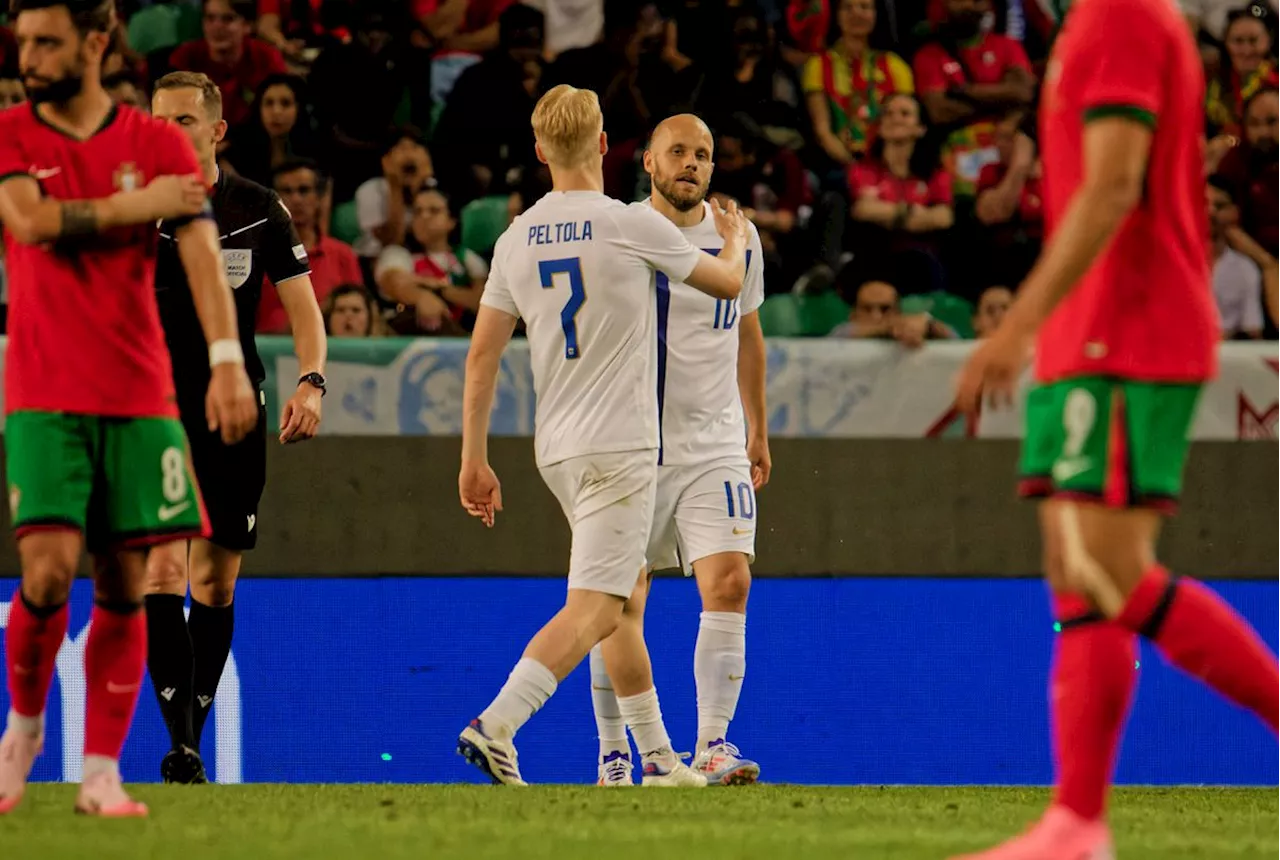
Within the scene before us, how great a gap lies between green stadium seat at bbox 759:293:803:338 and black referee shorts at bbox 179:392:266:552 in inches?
138

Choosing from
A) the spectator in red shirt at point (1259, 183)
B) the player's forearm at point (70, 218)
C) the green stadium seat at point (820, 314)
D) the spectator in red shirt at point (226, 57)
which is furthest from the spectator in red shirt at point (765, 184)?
the player's forearm at point (70, 218)

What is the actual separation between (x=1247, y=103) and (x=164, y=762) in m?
7.38

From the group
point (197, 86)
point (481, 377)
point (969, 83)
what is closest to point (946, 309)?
point (969, 83)

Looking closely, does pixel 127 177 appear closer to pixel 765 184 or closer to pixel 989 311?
pixel 989 311

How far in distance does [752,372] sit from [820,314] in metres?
2.55

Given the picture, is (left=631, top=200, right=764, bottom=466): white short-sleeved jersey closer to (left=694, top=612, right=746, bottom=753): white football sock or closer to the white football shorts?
(left=694, top=612, right=746, bottom=753): white football sock

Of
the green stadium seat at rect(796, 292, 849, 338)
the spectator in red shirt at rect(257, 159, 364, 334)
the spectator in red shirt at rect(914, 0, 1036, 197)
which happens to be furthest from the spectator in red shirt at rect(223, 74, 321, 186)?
the spectator in red shirt at rect(914, 0, 1036, 197)

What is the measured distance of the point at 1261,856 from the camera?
13.1 feet

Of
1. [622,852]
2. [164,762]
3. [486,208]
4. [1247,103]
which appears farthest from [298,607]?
[1247,103]

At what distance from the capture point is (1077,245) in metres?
3.49

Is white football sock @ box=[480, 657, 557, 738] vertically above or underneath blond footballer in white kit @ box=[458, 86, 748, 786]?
underneath

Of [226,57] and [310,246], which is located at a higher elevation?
[226,57]

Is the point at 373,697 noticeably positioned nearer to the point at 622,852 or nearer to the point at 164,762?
the point at 164,762

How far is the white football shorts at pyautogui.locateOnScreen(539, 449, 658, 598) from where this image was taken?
578cm
